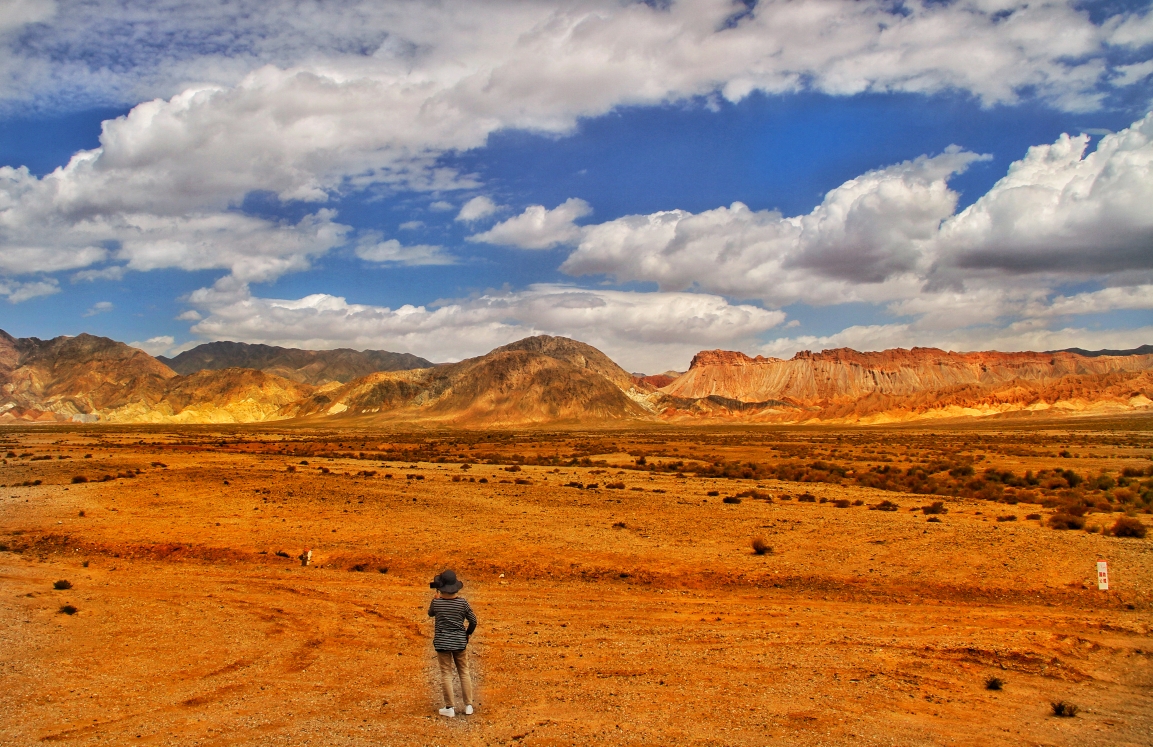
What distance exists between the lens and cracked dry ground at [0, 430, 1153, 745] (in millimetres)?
8469

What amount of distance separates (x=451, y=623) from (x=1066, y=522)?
21.8 meters

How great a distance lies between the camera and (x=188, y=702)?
29.6ft

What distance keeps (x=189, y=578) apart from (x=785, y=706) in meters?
14.0

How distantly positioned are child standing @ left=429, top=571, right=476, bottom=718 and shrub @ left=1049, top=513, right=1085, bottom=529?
835 inches

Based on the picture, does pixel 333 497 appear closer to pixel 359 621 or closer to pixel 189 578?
pixel 189 578

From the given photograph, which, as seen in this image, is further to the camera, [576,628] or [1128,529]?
[1128,529]

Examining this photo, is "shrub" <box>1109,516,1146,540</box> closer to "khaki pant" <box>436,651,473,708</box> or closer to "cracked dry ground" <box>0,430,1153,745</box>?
"cracked dry ground" <box>0,430,1153,745</box>

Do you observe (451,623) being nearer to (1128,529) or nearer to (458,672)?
(458,672)

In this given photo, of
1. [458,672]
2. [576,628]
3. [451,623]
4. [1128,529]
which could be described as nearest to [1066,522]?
[1128,529]

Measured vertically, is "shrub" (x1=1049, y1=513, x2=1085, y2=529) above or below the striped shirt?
below

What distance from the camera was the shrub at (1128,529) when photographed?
67.0 feet

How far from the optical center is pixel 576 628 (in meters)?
12.5

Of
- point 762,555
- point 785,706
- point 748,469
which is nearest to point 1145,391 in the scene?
point 748,469

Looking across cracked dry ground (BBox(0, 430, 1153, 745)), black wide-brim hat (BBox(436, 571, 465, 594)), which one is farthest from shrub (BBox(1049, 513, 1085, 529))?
black wide-brim hat (BBox(436, 571, 465, 594))
